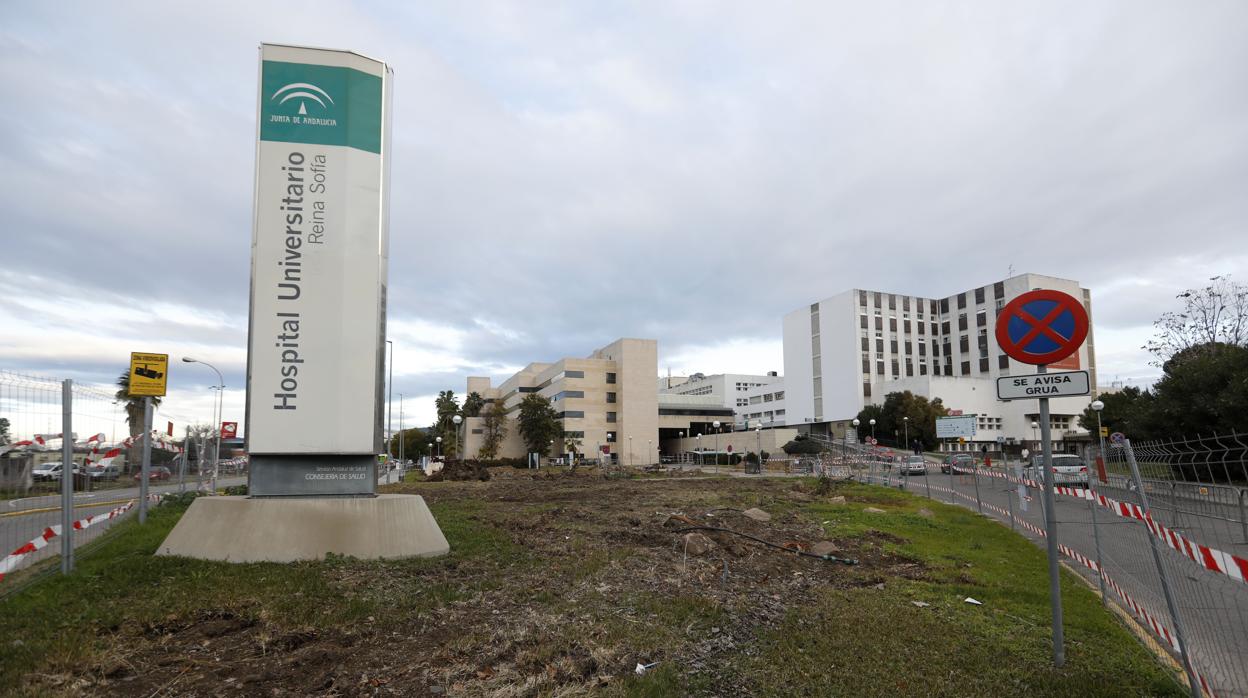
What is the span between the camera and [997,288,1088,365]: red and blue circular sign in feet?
18.8

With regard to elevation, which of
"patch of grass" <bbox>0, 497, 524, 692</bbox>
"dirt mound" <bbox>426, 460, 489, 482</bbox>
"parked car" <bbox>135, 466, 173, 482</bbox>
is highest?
"parked car" <bbox>135, 466, 173, 482</bbox>

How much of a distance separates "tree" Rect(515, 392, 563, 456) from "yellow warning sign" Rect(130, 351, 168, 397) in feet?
211

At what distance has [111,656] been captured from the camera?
5.65 m

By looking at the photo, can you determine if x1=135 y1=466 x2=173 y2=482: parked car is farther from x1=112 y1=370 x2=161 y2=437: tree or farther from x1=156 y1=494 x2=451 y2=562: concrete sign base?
x1=156 y1=494 x2=451 y2=562: concrete sign base

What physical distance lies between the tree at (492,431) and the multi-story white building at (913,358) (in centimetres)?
4354

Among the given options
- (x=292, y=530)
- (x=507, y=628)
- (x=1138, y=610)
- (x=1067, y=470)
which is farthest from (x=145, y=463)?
(x=1067, y=470)

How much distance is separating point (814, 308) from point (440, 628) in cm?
9796

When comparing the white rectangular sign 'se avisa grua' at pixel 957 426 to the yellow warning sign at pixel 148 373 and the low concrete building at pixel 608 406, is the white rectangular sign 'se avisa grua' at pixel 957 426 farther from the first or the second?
the yellow warning sign at pixel 148 373

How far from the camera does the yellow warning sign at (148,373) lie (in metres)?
15.3

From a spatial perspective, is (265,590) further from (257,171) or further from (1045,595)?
(1045,595)

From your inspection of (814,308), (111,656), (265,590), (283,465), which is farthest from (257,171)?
(814,308)

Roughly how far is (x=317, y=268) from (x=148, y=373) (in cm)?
771

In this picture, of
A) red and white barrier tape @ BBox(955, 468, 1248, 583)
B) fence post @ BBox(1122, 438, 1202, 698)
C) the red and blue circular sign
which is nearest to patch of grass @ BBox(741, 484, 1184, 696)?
fence post @ BBox(1122, 438, 1202, 698)

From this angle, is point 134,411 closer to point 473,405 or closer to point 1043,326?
point 1043,326
